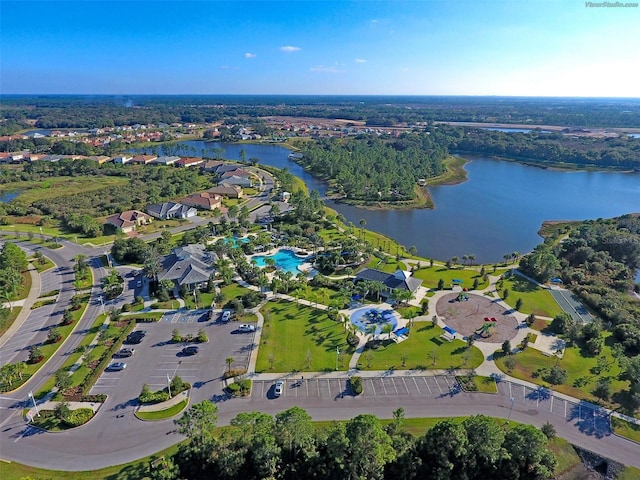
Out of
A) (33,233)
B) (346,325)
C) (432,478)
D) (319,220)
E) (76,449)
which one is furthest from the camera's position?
(319,220)

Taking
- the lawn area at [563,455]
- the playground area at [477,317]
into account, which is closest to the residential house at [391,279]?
the playground area at [477,317]

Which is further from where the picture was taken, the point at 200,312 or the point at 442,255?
the point at 442,255

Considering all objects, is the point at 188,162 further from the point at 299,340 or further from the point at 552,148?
the point at 552,148

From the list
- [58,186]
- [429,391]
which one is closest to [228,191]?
[58,186]

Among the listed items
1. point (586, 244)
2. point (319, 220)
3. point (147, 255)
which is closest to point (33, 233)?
point (147, 255)

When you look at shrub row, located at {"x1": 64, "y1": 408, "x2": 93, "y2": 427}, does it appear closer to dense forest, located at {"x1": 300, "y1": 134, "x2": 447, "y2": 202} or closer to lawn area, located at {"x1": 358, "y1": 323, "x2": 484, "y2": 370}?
lawn area, located at {"x1": 358, "y1": 323, "x2": 484, "y2": 370}

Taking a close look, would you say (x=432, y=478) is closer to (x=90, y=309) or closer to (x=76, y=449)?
(x=76, y=449)
